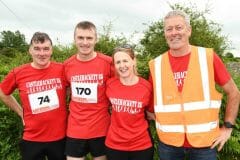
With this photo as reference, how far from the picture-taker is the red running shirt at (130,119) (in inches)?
203

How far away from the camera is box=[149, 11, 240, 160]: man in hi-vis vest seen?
477 cm

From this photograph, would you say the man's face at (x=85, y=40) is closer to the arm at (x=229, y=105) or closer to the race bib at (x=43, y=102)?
the race bib at (x=43, y=102)

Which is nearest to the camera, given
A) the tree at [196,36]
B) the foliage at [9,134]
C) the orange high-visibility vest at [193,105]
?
the orange high-visibility vest at [193,105]

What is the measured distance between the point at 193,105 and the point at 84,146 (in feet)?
4.51

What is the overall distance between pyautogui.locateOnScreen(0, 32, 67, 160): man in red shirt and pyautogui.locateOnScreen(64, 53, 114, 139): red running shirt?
6.4 inches

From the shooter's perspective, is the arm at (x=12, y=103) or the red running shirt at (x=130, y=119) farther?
the arm at (x=12, y=103)

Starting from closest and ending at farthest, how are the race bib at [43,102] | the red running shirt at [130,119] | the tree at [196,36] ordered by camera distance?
the red running shirt at [130,119] < the race bib at [43,102] < the tree at [196,36]

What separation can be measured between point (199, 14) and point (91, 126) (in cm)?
823

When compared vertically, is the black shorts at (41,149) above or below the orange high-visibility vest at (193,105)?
below

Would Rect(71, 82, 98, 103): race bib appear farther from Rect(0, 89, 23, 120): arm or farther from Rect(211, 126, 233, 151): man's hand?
Rect(211, 126, 233, 151): man's hand

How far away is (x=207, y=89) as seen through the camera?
187 inches

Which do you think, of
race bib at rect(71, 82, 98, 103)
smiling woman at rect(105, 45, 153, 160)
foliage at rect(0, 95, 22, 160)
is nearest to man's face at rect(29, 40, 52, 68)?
race bib at rect(71, 82, 98, 103)

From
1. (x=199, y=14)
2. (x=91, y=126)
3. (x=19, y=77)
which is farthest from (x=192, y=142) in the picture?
(x=199, y=14)

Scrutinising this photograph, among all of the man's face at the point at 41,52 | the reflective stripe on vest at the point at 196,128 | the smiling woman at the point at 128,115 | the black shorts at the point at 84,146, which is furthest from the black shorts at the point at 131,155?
the man's face at the point at 41,52
